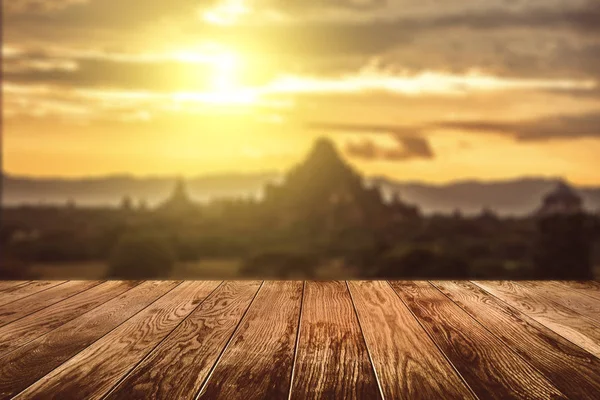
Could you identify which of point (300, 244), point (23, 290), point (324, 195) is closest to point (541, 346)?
point (23, 290)

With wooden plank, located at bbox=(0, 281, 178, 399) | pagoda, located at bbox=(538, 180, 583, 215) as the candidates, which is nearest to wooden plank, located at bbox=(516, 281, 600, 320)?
wooden plank, located at bbox=(0, 281, 178, 399)

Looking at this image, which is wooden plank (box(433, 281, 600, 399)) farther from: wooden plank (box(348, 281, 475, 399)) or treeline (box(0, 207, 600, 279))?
treeline (box(0, 207, 600, 279))

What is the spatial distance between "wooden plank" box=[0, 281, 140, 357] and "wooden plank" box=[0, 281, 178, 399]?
6cm

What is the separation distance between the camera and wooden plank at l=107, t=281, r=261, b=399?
1975mm

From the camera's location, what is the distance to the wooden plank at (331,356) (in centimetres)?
196

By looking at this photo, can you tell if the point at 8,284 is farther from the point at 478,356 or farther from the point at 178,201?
the point at 178,201

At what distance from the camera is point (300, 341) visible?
254 cm

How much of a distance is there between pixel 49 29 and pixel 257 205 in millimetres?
81237

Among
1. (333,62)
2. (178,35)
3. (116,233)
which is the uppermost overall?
(333,62)

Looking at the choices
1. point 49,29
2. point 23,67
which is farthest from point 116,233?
point 49,29

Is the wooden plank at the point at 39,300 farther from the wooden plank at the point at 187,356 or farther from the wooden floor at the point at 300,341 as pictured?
the wooden plank at the point at 187,356

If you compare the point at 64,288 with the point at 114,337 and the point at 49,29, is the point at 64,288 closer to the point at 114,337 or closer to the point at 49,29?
the point at 114,337

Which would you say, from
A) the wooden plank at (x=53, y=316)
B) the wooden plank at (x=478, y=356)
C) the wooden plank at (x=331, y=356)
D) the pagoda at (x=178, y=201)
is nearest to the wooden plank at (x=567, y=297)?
the wooden plank at (x=478, y=356)

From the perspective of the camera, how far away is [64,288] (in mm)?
3934
